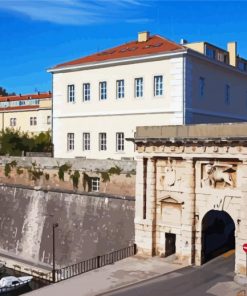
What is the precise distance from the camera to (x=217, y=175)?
18.9 metres

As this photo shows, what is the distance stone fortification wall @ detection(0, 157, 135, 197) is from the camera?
25.4 meters

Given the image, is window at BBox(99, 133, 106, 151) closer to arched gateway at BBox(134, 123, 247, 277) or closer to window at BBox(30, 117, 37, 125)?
arched gateway at BBox(134, 123, 247, 277)

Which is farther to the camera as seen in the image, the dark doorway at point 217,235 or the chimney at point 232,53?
the chimney at point 232,53

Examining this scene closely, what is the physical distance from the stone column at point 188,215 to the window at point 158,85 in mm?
9104

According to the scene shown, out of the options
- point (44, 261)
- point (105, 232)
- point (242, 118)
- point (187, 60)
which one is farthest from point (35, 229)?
point (242, 118)

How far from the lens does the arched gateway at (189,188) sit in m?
18.3

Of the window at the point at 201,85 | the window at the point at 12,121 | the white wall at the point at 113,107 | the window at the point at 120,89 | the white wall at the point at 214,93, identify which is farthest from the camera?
the window at the point at 12,121

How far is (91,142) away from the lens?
102 ft

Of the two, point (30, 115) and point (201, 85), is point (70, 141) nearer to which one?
point (201, 85)

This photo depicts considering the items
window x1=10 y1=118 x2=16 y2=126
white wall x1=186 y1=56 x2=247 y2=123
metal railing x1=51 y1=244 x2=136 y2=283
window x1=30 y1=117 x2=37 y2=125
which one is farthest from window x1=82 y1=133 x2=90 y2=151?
window x1=10 y1=118 x2=16 y2=126

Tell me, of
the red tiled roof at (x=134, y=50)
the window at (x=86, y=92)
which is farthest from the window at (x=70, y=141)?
the red tiled roof at (x=134, y=50)

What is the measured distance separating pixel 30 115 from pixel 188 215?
38.2 meters

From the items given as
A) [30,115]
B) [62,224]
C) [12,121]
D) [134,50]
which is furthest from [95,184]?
[12,121]

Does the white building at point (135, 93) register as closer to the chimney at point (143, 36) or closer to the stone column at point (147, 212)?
the chimney at point (143, 36)
